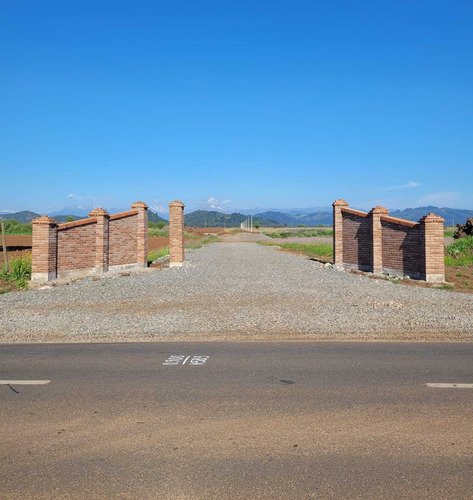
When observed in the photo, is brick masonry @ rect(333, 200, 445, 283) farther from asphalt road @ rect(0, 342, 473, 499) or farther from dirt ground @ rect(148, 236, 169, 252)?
dirt ground @ rect(148, 236, 169, 252)

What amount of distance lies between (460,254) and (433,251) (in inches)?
341

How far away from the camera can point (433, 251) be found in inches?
688

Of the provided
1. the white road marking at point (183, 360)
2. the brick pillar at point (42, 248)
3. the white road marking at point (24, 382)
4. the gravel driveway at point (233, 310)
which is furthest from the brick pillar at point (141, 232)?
the white road marking at point (24, 382)

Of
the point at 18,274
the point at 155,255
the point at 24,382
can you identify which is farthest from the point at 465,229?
the point at 24,382

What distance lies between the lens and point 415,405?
5297mm

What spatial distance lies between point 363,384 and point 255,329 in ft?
12.9

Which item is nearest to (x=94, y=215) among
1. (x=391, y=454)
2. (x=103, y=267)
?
(x=103, y=267)

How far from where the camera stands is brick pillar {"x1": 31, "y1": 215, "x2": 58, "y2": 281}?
17359 mm

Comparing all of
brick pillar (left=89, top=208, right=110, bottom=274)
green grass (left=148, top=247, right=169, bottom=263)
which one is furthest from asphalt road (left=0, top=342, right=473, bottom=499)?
green grass (left=148, top=247, right=169, bottom=263)

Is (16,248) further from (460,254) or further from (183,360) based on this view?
(183,360)

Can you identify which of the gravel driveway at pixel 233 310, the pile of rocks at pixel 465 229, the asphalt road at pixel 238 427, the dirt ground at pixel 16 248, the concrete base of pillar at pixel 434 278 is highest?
the pile of rocks at pixel 465 229

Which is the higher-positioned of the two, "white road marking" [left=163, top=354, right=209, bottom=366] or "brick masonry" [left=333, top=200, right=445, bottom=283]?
"brick masonry" [left=333, top=200, right=445, bottom=283]

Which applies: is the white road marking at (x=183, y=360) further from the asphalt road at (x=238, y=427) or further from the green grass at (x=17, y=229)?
the green grass at (x=17, y=229)

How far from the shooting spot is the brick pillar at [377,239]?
66.1 ft
